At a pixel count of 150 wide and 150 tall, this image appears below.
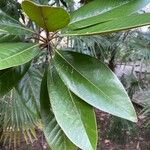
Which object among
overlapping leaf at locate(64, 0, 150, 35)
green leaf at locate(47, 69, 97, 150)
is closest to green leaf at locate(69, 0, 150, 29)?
overlapping leaf at locate(64, 0, 150, 35)

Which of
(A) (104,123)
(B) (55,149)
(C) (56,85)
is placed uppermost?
(C) (56,85)

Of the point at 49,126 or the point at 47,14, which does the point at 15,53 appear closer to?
the point at 47,14

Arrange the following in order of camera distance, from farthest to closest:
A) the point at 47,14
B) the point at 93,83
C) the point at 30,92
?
the point at 30,92
the point at 93,83
the point at 47,14

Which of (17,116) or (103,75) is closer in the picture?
(103,75)

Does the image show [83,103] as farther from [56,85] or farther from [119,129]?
[119,129]

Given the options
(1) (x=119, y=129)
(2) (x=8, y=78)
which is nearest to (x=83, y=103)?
(2) (x=8, y=78)

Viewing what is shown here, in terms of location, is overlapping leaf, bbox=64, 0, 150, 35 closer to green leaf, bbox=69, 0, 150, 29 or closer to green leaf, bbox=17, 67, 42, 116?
green leaf, bbox=69, 0, 150, 29

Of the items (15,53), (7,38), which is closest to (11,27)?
(7,38)

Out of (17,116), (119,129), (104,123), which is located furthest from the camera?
(104,123)

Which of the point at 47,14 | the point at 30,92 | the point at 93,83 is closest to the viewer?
the point at 47,14
